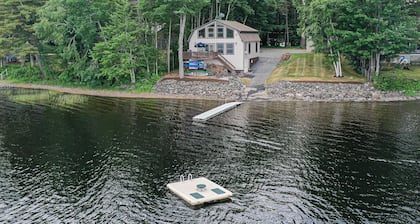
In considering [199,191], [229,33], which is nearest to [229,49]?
[229,33]

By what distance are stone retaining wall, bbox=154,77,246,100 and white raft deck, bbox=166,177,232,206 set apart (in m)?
22.9

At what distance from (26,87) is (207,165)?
130 ft

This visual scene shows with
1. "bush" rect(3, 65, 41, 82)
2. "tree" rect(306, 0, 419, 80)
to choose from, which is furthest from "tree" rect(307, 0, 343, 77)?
"bush" rect(3, 65, 41, 82)

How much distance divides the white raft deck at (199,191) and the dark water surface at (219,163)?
344 mm

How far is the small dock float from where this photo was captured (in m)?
33.3

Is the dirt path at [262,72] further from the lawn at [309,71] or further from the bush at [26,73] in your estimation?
the bush at [26,73]

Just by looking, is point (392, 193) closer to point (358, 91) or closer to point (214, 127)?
point (214, 127)

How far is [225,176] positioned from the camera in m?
21.2

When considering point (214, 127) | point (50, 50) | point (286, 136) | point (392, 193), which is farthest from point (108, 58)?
point (392, 193)

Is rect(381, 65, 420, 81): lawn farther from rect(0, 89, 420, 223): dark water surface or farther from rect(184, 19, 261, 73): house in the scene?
rect(184, 19, 261, 73): house

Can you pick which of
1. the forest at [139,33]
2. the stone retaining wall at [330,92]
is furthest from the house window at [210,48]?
the stone retaining wall at [330,92]

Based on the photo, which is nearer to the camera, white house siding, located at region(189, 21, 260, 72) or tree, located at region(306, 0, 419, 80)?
tree, located at region(306, 0, 419, 80)

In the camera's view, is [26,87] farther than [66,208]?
Yes

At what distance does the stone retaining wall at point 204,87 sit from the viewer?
43.3m
